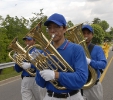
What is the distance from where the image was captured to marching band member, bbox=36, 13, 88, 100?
2.73 meters

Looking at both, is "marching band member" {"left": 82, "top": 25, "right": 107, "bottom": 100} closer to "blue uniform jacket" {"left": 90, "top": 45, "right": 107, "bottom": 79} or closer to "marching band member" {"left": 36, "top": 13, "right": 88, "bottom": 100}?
→ "blue uniform jacket" {"left": 90, "top": 45, "right": 107, "bottom": 79}

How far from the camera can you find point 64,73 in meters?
2.74

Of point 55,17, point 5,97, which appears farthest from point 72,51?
point 5,97

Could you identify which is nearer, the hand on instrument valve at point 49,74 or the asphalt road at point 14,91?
the hand on instrument valve at point 49,74

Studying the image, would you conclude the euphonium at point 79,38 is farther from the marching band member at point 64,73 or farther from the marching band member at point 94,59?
the marching band member at point 64,73

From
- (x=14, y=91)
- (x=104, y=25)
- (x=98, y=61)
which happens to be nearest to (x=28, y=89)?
(x=98, y=61)

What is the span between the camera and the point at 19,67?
5137 mm

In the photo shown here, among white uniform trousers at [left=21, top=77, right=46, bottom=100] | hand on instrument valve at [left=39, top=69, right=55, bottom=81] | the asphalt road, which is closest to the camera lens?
hand on instrument valve at [left=39, top=69, right=55, bottom=81]

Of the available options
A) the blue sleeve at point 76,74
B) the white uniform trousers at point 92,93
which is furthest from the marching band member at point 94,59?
the blue sleeve at point 76,74

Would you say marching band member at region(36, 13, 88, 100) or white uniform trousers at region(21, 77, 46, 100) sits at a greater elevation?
marching band member at region(36, 13, 88, 100)

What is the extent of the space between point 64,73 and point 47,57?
0.94 ft

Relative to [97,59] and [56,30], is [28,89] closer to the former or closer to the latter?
[97,59]

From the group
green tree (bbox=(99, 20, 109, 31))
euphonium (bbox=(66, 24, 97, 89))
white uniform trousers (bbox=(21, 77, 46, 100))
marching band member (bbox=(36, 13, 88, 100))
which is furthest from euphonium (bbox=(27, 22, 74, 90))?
green tree (bbox=(99, 20, 109, 31))

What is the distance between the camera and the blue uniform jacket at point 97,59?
13.6 ft
